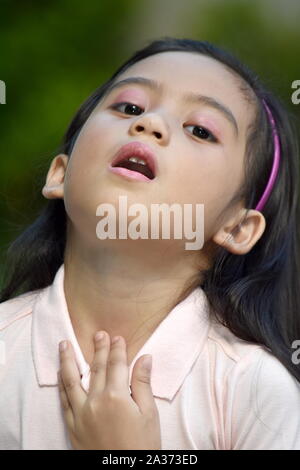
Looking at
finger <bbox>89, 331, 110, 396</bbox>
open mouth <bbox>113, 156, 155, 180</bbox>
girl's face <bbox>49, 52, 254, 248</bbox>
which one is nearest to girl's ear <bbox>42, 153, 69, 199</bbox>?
girl's face <bbox>49, 52, 254, 248</bbox>

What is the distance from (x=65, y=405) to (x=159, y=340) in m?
0.20

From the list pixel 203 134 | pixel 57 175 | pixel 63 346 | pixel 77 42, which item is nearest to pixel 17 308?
pixel 63 346

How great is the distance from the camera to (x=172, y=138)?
51.6 inches

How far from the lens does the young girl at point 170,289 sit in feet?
4.02

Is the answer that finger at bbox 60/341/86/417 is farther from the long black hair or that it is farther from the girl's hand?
the long black hair

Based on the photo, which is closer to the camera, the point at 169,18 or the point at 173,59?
the point at 173,59

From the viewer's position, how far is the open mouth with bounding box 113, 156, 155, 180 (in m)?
1.29

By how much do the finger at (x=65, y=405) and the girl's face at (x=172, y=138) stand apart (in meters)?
0.28

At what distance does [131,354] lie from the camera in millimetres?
1318

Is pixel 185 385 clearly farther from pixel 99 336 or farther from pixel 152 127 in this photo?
pixel 152 127

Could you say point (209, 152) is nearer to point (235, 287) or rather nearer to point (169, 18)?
point (235, 287)

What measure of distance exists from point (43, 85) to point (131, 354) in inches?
93.8

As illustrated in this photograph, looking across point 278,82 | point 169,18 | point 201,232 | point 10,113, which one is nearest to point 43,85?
point 10,113

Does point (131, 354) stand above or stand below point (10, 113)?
below
